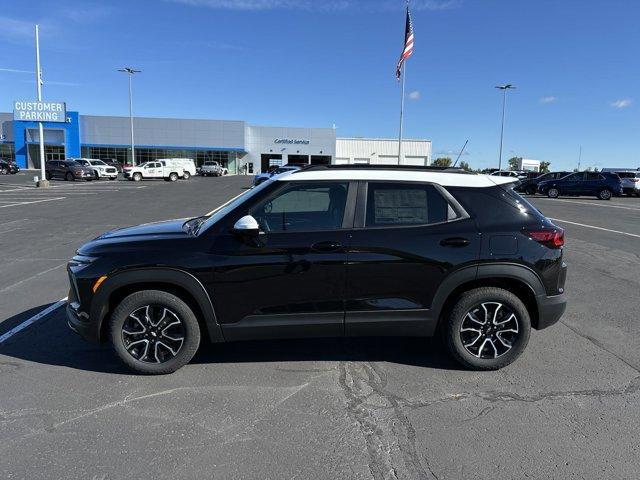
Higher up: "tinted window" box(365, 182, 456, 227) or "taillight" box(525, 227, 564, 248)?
"tinted window" box(365, 182, 456, 227)

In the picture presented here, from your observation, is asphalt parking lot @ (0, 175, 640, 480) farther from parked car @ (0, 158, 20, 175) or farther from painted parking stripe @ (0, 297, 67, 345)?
parked car @ (0, 158, 20, 175)

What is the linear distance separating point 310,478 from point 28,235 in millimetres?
11294

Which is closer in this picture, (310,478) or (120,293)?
(310,478)

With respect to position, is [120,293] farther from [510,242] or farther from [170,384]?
[510,242]

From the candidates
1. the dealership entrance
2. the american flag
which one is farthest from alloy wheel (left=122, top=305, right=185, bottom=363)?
the dealership entrance

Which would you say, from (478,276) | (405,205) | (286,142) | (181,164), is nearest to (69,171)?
(181,164)

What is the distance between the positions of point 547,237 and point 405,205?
4.11ft

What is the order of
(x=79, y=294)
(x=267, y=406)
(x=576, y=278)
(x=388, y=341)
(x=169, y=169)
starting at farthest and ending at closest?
1. (x=169, y=169)
2. (x=576, y=278)
3. (x=388, y=341)
4. (x=79, y=294)
5. (x=267, y=406)

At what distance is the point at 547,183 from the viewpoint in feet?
102

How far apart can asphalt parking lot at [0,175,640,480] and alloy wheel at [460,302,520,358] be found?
0.80 feet

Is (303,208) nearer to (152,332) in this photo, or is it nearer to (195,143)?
(152,332)

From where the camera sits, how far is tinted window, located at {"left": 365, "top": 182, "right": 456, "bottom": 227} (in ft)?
13.4

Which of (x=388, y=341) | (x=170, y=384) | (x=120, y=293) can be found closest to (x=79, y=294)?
(x=120, y=293)

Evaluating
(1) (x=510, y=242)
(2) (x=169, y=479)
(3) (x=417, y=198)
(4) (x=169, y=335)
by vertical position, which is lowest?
(2) (x=169, y=479)
